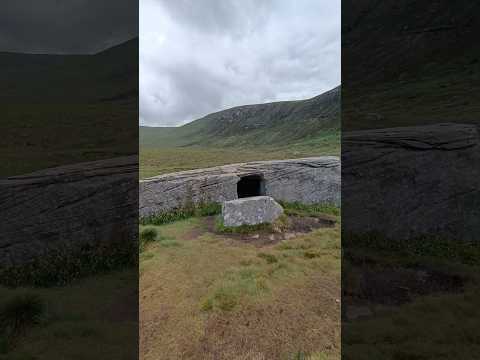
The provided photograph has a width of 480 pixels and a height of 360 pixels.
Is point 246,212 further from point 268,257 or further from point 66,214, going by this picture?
point 66,214

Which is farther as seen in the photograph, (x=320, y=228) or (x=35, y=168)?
(x=320, y=228)

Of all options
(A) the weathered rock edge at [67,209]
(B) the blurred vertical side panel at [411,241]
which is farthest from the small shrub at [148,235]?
(B) the blurred vertical side panel at [411,241]

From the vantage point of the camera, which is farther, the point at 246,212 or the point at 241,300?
the point at 246,212

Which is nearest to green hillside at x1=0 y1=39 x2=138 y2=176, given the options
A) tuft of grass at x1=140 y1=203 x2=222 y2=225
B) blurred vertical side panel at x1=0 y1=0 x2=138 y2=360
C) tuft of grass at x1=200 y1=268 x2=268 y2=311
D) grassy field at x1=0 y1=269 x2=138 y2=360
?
blurred vertical side panel at x1=0 y1=0 x2=138 y2=360

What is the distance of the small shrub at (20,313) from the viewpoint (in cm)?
312

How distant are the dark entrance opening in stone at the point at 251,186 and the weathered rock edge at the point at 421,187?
5.10m

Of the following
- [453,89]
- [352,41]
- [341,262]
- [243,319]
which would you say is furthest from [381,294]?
[352,41]

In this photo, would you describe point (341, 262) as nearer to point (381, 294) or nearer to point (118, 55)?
Answer: point (381, 294)

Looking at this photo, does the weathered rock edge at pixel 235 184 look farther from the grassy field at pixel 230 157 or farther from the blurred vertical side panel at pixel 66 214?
the grassy field at pixel 230 157

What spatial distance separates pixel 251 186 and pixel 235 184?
1928 mm

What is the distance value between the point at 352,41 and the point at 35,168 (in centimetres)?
5062

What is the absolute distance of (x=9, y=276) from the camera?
13.1 feet

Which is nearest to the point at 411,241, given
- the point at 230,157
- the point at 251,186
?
the point at 251,186

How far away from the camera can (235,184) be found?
36.5 ft
